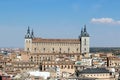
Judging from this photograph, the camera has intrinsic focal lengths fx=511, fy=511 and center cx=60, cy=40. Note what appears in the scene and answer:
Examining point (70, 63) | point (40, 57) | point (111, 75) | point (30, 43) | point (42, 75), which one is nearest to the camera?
point (42, 75)

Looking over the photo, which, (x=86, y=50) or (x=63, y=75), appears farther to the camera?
(x=86, y=50)

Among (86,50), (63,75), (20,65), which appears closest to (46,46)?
(86,50)

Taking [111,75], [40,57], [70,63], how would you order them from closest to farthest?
1. [111,75]
2. [70,63]
3. [40,57]

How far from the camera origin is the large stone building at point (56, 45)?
13112cm

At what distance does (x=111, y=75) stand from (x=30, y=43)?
53871 millimetres

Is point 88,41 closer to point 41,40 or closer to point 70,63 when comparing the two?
point 41,40

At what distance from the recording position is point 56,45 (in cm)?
13325

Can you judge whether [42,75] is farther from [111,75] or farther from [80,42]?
[80,42]

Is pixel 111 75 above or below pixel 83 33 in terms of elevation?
below

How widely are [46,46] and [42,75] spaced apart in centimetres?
5681

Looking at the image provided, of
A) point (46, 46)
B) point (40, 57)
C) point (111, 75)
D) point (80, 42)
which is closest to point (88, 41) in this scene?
point (80, 42)

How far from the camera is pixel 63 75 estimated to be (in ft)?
265

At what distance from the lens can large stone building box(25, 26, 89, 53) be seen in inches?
5162

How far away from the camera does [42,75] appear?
75.6m
